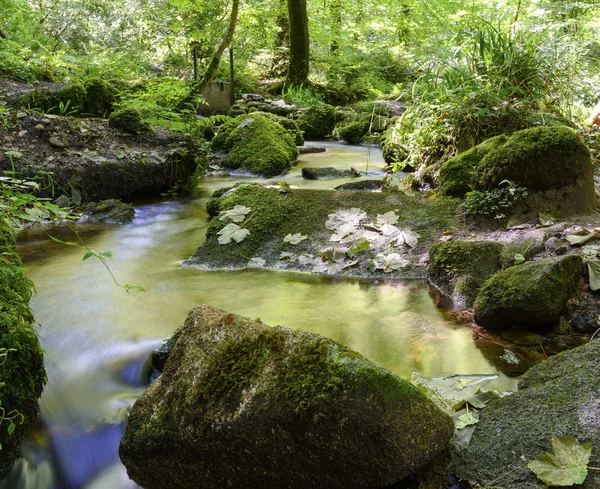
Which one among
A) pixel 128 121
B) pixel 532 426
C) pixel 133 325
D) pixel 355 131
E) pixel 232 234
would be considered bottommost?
pixel 133 325

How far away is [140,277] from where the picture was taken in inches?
170

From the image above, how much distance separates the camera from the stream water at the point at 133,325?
254 centimetres

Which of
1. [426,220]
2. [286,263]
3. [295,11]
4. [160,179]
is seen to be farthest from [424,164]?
[295,11]

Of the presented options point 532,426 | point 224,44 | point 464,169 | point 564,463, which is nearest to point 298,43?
point 224,44

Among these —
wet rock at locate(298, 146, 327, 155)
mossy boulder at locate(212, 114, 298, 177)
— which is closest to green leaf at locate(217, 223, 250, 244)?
mossy boulder at locate(212, 114, 298, 177)

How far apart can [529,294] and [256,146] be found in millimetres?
6153

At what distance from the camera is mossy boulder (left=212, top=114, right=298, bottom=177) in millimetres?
8211

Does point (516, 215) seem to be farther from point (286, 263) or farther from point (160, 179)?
point (160, 179)

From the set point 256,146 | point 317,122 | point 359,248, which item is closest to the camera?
point 359,248

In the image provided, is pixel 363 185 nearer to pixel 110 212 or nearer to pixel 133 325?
pixel 110 212

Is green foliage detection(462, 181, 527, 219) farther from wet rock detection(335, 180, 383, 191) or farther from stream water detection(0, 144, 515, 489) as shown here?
wet rock detection(335, 180, 383, 191)

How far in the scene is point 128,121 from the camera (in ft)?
24.7

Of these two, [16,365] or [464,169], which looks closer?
[16,365]

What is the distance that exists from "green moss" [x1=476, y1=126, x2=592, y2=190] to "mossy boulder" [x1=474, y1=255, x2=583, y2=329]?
4.46 ft
